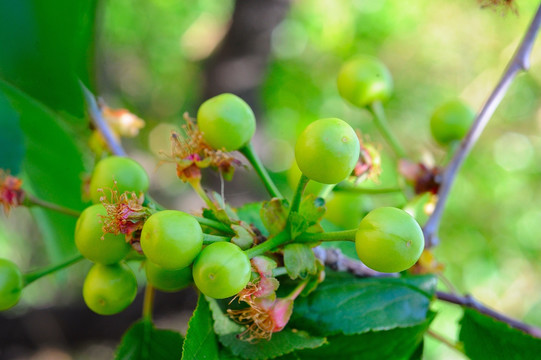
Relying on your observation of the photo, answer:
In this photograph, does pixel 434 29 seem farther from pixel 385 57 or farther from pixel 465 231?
pixel 465 231

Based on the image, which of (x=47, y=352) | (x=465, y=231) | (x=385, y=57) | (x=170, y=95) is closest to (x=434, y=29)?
(x=385, y=57)

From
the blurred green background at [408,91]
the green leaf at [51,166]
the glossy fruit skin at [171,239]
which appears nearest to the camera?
the glossy fruit skin at [171,239]

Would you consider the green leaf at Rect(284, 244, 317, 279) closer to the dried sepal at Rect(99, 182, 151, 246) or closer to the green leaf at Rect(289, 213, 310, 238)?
the green leaf at Rect(289, 213, 310, 238)

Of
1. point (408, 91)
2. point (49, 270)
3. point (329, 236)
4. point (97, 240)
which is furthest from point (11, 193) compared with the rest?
point (408, 91)

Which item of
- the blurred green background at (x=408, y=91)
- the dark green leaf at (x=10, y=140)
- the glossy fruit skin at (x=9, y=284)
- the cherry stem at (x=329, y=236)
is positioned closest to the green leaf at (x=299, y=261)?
the cherry stem at (x=329, y=236)

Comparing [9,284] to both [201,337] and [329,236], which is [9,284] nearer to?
[201,337]

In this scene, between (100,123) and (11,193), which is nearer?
(11,193)

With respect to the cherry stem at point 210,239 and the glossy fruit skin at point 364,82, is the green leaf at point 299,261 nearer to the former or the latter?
the cherry stem at point 210,239
